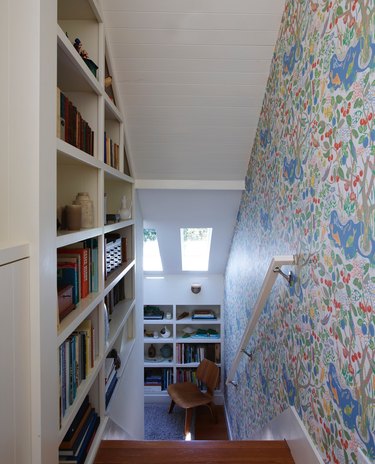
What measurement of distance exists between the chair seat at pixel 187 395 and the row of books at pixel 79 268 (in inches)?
128

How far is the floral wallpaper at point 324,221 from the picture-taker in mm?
888

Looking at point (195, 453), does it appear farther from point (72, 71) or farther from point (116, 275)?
point (72, 71)

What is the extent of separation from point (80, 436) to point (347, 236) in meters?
1.31

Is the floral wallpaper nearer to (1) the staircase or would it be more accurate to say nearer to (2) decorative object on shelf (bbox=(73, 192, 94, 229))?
(1) the staircase

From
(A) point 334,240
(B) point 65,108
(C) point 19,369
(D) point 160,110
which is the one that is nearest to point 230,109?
(D) point 160,110

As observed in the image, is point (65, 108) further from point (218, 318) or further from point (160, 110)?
point (218, 318)

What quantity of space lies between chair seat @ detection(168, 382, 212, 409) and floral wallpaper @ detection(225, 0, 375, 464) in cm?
256

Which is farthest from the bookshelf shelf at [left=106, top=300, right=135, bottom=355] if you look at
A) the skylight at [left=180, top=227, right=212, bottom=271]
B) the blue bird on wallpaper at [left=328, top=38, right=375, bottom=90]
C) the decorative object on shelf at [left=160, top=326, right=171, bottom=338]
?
the decorative object on shelf at [left=160, top=326, right=171, bottom=338]

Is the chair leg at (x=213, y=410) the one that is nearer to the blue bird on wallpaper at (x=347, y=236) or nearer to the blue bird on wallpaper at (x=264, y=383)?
the blue bird on wallpaper at (x=264, y=383)

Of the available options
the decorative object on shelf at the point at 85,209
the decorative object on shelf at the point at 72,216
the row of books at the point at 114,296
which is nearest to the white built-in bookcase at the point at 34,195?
the decorative object on shelf at the point at 72,216

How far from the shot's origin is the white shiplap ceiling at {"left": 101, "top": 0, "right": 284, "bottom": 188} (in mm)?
1714

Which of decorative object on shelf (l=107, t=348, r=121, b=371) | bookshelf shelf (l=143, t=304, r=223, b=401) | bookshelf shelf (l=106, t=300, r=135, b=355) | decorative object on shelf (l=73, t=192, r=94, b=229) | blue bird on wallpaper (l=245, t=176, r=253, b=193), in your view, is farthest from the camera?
bookshelf shelf (l=143, t=304, r=223, b=401)

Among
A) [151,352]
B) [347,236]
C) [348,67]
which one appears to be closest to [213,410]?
[151,352]

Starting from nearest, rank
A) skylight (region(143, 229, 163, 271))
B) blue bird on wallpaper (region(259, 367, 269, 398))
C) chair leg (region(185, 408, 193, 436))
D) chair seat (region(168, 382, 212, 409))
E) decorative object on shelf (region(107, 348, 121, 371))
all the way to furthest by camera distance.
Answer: blue bird on wallpaper (region(259, 367, 269, 398)) < decorative object on shelf (region(107, 348, 121, 371)) < chair leg (region(185, 408, 193, 436)) < chair seat (region(168, 382, 212, 409)) < skylight (region(143, 229, 163, 271))
